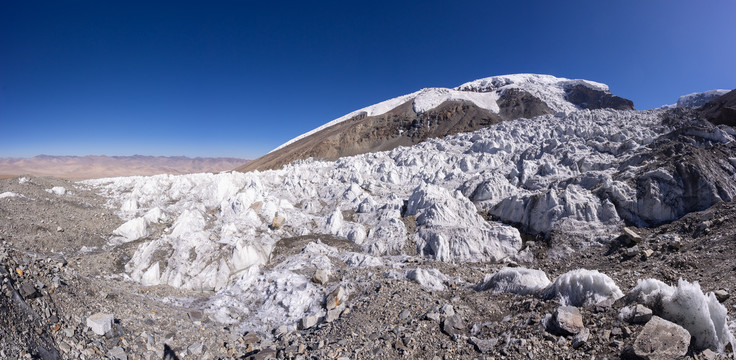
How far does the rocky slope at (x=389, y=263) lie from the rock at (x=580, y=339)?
28mm

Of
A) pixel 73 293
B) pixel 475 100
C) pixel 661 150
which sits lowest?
pixel 73 293

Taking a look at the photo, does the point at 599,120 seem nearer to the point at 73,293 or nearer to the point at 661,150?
the point at 661,150

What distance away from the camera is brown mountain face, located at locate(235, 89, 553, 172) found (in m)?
67.4

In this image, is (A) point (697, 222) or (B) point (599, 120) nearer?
(A) point (697, 222)

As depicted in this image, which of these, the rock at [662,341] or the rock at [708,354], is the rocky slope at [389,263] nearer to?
the rock at [662,341]

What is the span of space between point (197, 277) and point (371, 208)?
404 inches

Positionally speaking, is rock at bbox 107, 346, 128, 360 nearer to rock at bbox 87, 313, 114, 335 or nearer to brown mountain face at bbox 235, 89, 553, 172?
rock at bbox 87, 313, 114, 335

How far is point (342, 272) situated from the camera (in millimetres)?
11266

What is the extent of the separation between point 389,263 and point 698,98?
9757 centimetres

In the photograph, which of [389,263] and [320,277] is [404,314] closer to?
[320,277]

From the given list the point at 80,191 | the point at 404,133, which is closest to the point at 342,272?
the point at 80,191

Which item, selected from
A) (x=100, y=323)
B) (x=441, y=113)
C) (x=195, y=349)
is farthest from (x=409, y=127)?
(x=100, y=323)

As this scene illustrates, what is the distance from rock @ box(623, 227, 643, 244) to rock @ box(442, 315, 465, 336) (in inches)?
368

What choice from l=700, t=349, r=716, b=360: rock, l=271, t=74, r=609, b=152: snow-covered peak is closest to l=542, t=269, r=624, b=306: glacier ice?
l=700, t=349, r=716, b=360: rock
